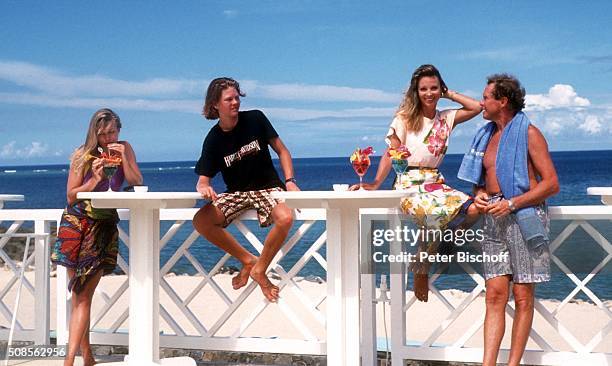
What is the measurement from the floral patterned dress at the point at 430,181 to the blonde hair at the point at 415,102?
26mm

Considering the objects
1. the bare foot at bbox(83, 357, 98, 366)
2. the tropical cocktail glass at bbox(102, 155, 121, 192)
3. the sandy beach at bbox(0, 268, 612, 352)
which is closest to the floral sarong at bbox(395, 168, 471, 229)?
the tropical cocktail glass at bbox(102, 155, 121, 192)

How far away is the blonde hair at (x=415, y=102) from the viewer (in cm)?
395

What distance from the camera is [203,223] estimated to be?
4.13 m

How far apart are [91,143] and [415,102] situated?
158 centimetres

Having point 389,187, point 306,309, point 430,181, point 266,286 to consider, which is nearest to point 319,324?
point 306,309

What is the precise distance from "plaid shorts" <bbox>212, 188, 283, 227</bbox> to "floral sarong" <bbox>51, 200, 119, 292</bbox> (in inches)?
22.6

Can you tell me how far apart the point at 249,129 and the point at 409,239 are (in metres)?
0.97

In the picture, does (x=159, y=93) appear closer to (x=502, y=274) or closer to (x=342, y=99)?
(x=342, y=99)

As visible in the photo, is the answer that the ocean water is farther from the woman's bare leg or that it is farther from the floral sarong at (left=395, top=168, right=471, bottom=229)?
the woman's bare leg

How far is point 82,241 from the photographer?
4.15 m

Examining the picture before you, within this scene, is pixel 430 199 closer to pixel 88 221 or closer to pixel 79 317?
pixel 88 221

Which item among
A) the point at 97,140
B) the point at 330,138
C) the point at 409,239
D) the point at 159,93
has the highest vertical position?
the point at 159,93

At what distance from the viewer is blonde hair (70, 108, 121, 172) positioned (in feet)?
13.3

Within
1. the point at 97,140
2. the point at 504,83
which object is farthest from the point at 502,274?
the point at 97,140
